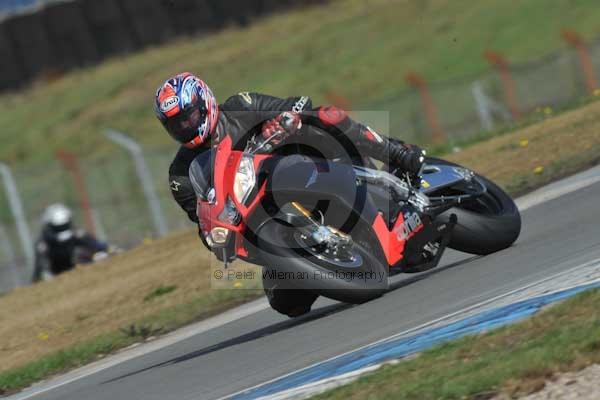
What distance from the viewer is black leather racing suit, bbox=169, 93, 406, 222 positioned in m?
8.16

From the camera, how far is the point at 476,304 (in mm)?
7070

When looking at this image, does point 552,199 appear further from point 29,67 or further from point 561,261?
point 29,67

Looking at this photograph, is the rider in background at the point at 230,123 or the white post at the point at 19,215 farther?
the white post at the point at 19,215

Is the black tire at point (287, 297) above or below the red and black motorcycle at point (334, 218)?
below

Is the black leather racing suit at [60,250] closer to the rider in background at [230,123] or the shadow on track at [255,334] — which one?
the shadow on track at [255,334]

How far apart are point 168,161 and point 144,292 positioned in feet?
22.5

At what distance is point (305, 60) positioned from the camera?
92.4 feet

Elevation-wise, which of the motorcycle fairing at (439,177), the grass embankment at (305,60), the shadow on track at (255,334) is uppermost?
the grass embankment at (305,60)

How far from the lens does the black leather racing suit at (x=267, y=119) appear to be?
8156 mm

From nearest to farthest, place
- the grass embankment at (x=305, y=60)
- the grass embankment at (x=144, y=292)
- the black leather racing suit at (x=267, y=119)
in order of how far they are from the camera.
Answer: the black leather racing suit at (x=267, y=119)
the grass embankment at (x=144, y=292)
the grass embankment at (x=305, y=60)

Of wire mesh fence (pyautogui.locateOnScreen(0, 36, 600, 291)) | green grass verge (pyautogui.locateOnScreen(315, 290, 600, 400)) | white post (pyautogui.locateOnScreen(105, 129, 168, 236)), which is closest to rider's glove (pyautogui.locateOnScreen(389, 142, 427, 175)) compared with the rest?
green grass verge (pyautogui.locateOnScreen(315, 290, 600, 400))

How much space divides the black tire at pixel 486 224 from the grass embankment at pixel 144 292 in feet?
8.95

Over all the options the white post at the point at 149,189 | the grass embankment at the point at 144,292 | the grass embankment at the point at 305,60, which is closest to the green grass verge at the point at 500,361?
the grass embankment at the point at 144,292

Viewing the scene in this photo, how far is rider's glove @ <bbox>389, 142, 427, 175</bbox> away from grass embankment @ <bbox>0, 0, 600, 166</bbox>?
52.3 ft
